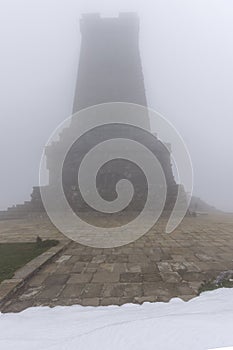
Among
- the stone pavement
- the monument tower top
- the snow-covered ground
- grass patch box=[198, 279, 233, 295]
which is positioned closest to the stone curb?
the stone pavement

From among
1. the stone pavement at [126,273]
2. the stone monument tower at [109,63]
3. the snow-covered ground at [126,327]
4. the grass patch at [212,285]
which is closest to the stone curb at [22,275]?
the stone pavement at [126,273]

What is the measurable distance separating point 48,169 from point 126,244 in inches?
651

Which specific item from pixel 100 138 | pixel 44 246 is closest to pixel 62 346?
pixel 44 246

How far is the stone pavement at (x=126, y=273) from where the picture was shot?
480cm

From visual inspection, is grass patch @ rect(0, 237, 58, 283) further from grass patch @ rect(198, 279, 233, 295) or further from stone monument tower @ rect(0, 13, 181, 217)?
stone monument tower @ rect(0, 13, 181, 217)

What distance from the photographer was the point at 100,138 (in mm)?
24469

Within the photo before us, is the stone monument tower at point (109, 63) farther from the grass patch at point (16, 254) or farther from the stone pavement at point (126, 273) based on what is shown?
the stone pavement at point (126, 273)

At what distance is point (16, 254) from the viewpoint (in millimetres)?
7980

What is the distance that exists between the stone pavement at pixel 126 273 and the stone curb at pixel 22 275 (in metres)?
0.10

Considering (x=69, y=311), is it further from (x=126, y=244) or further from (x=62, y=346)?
(x=126, y=244)

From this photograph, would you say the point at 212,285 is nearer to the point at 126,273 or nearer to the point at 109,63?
the point at 126,273

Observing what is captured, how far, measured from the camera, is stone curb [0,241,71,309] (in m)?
4.92

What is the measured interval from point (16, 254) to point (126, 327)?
5.40m

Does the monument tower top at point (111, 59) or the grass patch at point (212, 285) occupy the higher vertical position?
the monument tower top at point (111, 59)
